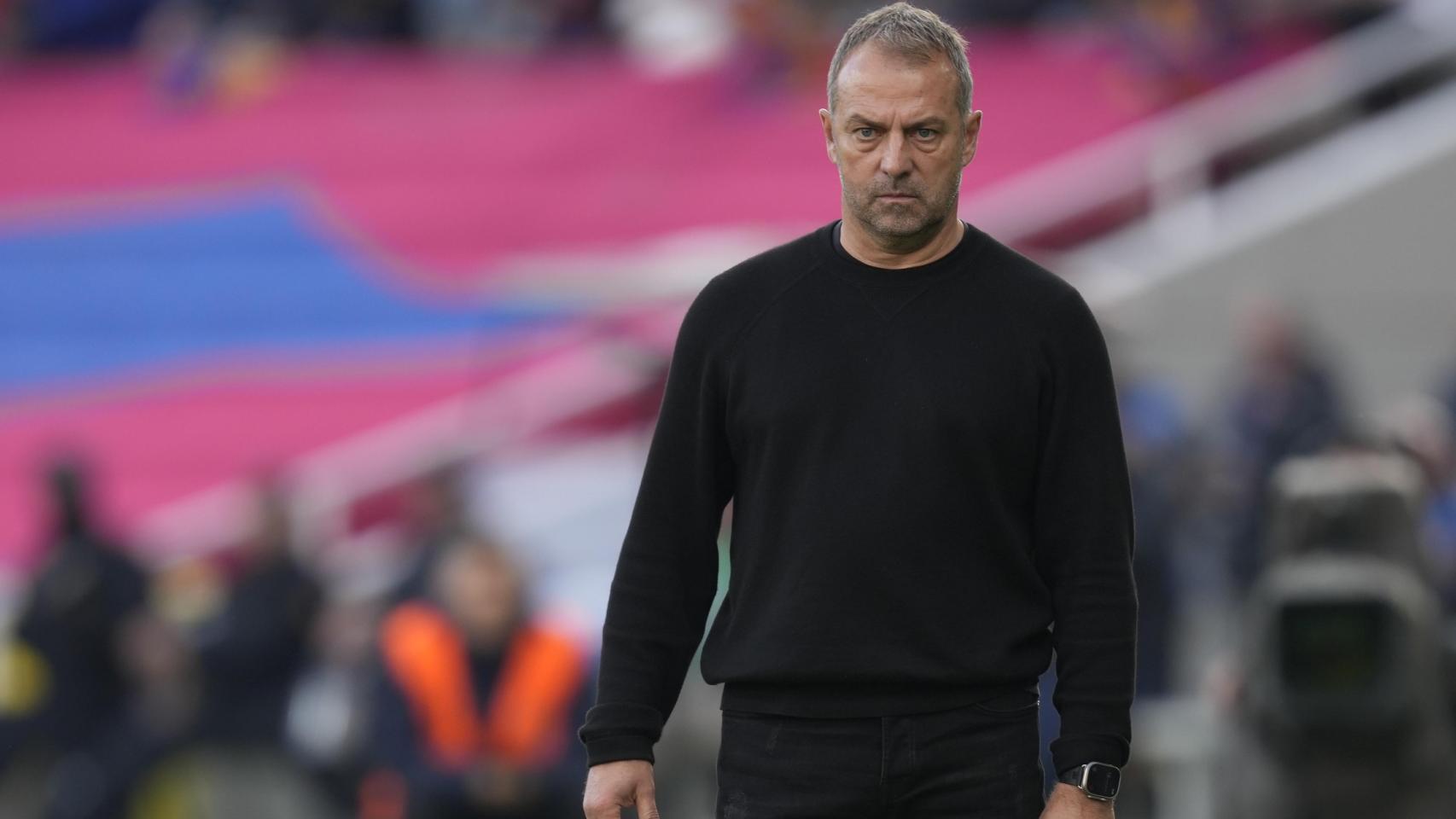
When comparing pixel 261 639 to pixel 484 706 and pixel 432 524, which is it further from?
pixel 484 706

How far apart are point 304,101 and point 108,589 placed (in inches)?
324

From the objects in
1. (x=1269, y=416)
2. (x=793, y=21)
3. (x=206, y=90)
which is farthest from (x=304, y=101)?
(x=1269, y=416)

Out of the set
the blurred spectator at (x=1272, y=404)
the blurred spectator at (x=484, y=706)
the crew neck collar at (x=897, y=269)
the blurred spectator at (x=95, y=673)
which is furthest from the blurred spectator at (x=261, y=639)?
the crew neck collar at (x=897, y=269)

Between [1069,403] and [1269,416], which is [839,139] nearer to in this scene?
[1069,403]

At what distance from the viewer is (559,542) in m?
11.3

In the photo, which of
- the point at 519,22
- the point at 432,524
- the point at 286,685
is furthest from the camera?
the point at 519,22

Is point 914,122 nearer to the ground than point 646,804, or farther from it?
farther from it

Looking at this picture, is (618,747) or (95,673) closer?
(618,747)

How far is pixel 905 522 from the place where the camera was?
3.45m

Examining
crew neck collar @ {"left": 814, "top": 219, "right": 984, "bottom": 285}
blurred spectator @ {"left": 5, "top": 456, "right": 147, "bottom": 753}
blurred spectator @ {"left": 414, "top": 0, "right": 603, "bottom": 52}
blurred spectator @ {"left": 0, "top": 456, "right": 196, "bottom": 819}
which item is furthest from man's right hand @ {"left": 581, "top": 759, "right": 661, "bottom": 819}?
blurred spectator @ {"left": 414, "top": 0, "right": 603, "bottom": 52}

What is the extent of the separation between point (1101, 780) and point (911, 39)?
43.4 inches

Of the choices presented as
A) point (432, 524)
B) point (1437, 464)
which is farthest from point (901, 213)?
point (432, 524)

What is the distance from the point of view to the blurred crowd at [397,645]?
25.2ft

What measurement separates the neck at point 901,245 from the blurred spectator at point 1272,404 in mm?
5299
